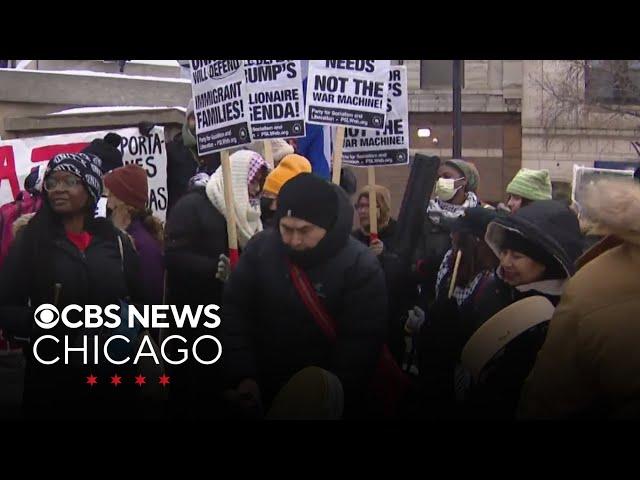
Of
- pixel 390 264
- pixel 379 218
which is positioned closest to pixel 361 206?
pixel 379 218

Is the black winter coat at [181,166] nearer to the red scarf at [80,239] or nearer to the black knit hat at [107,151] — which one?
the black knit hat at [107,151]

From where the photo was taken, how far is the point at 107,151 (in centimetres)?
652

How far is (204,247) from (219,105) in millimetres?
789

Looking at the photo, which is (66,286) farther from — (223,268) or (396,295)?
(396,295)

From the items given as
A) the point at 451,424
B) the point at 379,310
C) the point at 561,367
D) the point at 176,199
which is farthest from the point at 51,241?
the point at 561,367

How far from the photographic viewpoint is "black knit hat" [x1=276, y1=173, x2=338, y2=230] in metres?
5.98

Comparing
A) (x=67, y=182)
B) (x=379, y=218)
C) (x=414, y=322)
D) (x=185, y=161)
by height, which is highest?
(x=185, y=161)

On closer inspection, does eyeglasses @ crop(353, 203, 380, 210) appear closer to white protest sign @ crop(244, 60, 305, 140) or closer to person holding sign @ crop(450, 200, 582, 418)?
white protest sign @ crop(244, 60, 305, 140)

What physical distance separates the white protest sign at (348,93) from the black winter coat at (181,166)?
64 cm

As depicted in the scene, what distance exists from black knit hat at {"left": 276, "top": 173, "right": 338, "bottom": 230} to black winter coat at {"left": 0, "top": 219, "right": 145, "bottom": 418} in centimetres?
84

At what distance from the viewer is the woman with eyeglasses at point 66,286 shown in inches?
234

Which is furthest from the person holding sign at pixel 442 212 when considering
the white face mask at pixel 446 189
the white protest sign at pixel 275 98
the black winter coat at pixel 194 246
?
the black winter coat at pixel 194 246

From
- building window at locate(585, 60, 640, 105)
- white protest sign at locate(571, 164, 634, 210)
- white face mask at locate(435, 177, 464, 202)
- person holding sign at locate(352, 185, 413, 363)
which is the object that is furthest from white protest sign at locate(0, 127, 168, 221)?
building window at locate(585, 60, 640, 105)

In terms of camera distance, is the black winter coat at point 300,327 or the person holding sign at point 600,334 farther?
the black winter coat at point 300,327
